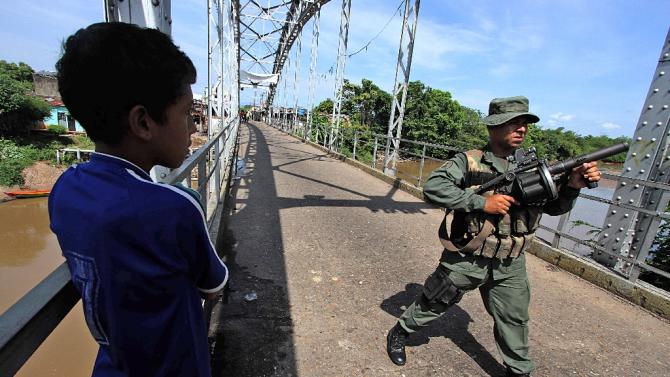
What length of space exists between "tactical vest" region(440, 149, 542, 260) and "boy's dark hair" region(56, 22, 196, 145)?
1954 millimetres

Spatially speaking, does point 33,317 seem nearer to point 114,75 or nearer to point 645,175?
point 114,75

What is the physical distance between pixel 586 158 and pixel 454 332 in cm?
172

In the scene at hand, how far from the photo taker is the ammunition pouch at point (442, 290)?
2.38m

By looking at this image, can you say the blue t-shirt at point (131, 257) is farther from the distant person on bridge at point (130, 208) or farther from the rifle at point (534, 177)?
the rifle at point (534, 177)

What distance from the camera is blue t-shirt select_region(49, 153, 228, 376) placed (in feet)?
2.56

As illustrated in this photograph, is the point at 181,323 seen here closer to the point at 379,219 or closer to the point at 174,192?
the point at 174,192

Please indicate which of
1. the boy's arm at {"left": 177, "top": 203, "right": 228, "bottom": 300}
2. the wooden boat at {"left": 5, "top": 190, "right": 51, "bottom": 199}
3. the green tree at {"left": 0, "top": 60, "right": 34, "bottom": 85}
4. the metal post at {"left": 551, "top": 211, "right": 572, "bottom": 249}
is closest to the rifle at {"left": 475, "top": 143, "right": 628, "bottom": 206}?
the boy's arm at {"left": 177, "top": 203, "right": 228, "bottom": 300}

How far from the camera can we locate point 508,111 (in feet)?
7.43

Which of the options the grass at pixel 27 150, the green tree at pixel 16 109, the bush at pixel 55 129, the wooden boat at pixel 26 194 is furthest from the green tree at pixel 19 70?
the wooden boat at pixel 26 194

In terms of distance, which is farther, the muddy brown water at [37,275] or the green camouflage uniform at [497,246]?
the muddy brown water at [37,275]

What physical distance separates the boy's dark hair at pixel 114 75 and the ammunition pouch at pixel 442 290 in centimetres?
203

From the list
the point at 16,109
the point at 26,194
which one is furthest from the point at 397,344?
the point at 16,109

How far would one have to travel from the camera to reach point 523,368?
2354 millimetres

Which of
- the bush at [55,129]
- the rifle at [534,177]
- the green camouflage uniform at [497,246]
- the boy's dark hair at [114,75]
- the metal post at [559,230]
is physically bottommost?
→ the bush at [55,129]
